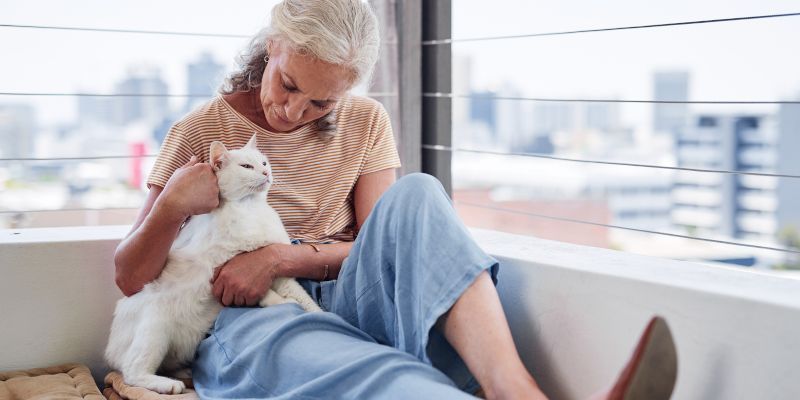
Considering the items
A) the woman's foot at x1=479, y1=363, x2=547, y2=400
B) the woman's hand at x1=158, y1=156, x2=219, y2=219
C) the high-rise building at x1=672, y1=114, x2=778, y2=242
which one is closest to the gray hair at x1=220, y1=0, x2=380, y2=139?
the woman's hand at x1=158, y1=156, x2=219, y2=219

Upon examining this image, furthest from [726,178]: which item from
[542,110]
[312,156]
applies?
[312,156]

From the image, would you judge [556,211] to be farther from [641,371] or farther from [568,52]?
[641,371]

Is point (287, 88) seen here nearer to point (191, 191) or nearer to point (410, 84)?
point (191, 191)

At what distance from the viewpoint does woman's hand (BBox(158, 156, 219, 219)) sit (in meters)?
1.51

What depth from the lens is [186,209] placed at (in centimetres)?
152

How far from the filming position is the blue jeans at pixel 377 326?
1.28 metres

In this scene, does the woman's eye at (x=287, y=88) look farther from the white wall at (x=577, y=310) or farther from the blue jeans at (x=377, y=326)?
the white wall at (x=577, y=310)

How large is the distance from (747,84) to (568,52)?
58.4 inches

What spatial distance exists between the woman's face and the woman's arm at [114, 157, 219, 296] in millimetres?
188

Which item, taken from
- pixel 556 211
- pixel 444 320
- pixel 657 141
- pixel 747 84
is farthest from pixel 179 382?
pixel 657 141

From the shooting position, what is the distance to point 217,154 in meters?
1.57

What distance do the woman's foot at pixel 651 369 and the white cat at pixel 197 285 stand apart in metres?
0.71

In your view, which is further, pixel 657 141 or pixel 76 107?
pixel 657 141

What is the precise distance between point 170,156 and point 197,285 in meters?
0.26
